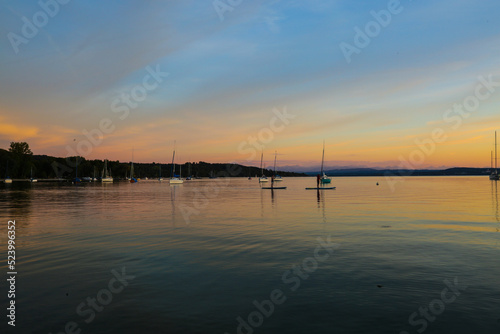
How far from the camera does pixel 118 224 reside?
93.0 ft

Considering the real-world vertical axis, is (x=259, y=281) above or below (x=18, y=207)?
above

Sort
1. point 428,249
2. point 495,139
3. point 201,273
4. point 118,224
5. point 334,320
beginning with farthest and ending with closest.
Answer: point 495,139
point 118,224
point 428,249
point 201,273
point 334,320

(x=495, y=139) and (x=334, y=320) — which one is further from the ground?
(x=495, y=139)

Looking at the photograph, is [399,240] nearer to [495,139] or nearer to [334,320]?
[334,320]

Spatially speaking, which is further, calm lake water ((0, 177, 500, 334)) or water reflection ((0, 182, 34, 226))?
water reflection ((0, 182, 34, 226))

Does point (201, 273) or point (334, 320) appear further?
point (201, 273)

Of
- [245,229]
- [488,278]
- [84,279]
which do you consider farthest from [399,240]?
[84,279]

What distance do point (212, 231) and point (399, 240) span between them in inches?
474

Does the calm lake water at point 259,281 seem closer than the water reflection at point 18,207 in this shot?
Yes

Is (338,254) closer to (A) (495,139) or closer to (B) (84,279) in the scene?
(B) (84,279)

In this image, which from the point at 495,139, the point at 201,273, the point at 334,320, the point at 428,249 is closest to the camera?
the point at 334,320

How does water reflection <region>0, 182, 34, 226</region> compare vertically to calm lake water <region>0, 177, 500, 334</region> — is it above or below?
below

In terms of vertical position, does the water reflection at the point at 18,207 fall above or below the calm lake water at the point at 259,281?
below

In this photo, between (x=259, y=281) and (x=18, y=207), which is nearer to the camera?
(x=259, y=281)
